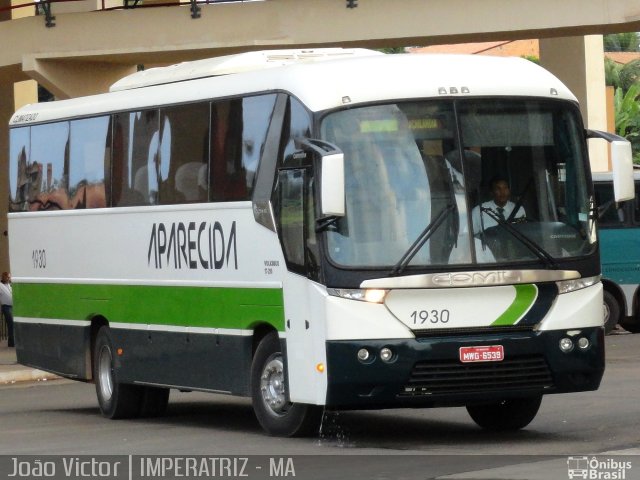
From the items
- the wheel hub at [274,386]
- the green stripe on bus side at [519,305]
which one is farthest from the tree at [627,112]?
the green stripe on bus side at [519,305]

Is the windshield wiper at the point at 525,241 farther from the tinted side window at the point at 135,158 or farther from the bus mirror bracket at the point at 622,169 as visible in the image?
the tinted side window at the point at 135,158

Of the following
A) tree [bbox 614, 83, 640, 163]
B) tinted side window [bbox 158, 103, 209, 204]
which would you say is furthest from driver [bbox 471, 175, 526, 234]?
tree [bbox 614, 83, 640, 163]

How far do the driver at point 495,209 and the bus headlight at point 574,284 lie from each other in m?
0.62

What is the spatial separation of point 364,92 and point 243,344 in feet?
8.36

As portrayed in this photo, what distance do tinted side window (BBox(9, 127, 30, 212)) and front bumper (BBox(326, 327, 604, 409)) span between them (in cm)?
688

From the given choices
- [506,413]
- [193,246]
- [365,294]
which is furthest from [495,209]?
[193,246]

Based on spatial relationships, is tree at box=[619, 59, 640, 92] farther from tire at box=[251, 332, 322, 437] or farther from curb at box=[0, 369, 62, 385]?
tire at box=[251, 332, 322, 437]

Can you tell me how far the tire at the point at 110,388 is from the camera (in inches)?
648

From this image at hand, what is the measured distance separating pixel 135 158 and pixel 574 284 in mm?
5051

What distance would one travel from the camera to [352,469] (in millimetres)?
10945

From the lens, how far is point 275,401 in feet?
43.8

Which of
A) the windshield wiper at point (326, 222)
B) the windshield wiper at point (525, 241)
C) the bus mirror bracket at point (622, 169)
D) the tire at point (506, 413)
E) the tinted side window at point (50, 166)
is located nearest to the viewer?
the windshield wiper at point (326, 222)

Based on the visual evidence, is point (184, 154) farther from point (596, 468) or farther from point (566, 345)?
point (596, 468)

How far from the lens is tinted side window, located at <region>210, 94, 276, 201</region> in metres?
13.6
